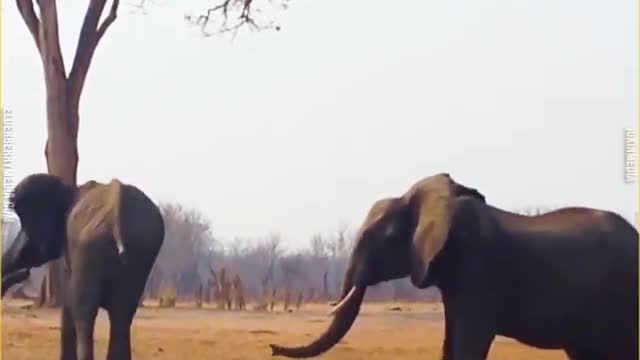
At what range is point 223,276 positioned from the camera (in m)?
21.4

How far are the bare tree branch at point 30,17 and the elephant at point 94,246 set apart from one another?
8366 millimetres

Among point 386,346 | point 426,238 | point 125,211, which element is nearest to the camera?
point 426,238

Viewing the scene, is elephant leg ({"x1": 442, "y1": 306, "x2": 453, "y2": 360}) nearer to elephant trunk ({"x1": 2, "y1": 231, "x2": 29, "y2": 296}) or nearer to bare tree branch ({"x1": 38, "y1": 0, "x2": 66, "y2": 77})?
elephant trunk ({"x1": 2, "y1": 231, "x2": 29, "y2": 296})

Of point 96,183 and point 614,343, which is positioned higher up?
point 96,183

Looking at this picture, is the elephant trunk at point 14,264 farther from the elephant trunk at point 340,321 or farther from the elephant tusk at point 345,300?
the elephant tusk at point 345,300

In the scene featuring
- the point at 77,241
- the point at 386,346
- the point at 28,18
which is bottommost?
the point at 386,346

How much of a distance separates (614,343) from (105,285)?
3.44 m

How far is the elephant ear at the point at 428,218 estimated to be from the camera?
8602mm

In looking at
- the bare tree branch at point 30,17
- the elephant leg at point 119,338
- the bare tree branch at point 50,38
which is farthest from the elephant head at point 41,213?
the bare tree branch at point 30,17

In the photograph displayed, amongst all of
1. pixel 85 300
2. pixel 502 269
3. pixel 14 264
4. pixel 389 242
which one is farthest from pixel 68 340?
pixel 502 269

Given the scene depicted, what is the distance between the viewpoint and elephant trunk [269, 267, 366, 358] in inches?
351

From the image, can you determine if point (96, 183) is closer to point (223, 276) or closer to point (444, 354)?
point (444, 354)

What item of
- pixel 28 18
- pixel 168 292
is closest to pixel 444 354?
pixel 28 18

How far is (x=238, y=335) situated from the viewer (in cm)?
1617
